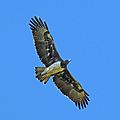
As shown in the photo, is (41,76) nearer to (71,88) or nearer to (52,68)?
(52,68)

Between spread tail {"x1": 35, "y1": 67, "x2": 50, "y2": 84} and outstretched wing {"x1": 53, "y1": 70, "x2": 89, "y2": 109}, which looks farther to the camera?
outstretched wing {"x1": 53, "y1": 70, "x2": 89, "y2": 109}

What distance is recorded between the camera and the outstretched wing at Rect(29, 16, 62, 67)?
120 ft

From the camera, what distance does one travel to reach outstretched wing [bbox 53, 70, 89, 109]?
3744cm

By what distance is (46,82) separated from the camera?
35469 mm

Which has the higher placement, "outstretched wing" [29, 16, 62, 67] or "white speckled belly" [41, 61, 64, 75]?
"outstretched wing" [29, 16, 62, 67]

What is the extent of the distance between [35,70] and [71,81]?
2971 millimetres

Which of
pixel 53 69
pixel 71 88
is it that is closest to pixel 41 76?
pixel 53 69

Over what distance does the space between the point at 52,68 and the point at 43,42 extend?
1.85 metres

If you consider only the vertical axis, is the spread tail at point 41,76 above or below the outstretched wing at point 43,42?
below

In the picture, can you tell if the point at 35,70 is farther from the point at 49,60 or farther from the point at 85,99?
the point at 85,99

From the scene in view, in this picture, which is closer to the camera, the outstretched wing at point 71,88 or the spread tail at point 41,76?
the spread tail at point 41,76

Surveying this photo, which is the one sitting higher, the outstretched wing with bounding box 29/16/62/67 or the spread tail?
the outstretched wing with bounding box 29/16/62/67

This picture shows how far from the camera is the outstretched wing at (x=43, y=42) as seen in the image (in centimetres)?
3650

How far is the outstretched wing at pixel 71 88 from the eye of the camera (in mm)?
37438
